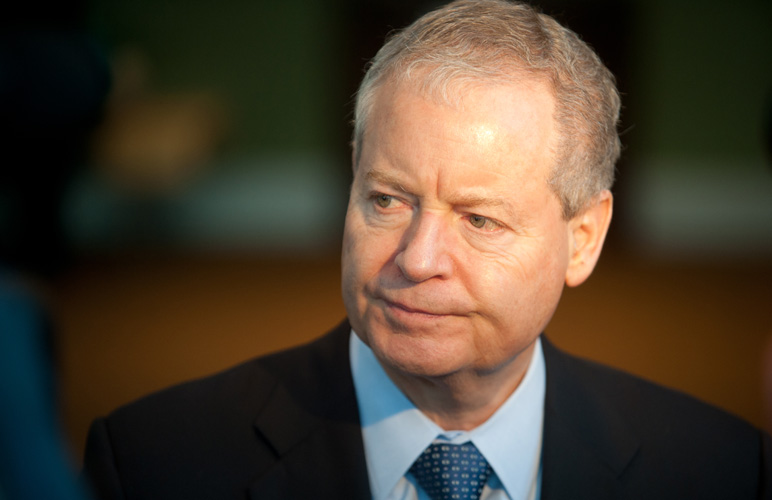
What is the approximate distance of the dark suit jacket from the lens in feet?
4.85

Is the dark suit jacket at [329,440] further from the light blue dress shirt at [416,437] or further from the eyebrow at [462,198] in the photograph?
the eyebrow at [462,198]

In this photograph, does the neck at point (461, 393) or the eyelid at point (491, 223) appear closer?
the eyelid at point (491, 223)

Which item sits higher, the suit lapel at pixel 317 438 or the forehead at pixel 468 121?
the forehead at pixel 468 121

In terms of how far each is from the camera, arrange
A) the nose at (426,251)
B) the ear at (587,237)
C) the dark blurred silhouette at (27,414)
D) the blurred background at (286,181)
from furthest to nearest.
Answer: the blurred background at (286,181) < the ear at (587,237) < the nose at (426,251) < the dark blurred silhouette at (27,414)

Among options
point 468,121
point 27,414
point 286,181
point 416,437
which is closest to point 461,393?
point 416,437

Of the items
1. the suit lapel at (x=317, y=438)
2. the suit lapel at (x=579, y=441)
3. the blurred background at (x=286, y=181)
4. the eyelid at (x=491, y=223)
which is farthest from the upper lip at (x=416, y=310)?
the blurred background at (x=286, y=181)

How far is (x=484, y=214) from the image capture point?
4.58ft

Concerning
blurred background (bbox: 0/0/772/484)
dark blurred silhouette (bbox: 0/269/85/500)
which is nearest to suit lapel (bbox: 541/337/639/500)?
dark blurred silhouette (bbox: 0/269/85/500)

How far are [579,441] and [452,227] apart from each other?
0.54m

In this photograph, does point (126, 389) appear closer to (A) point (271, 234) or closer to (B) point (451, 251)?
(B) point (451, 251)

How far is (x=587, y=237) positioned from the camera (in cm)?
164

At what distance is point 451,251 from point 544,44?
42 centimetres

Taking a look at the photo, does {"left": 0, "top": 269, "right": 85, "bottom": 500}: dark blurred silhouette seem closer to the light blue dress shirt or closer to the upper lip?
the upper lip

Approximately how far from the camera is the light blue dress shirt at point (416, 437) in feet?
4.97
